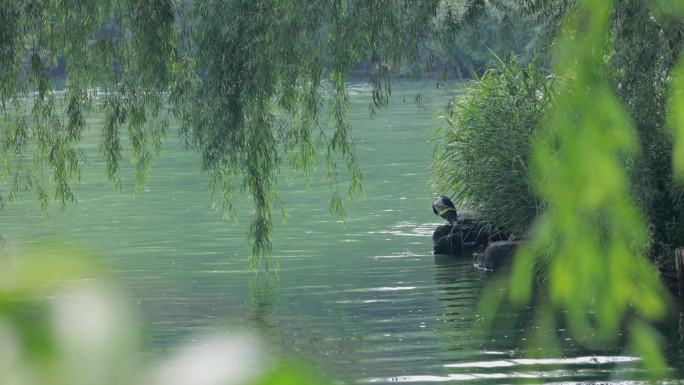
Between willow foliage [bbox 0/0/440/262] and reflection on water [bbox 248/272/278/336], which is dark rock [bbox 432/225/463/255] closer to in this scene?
reflection on water [bbox 248/272/278/336]

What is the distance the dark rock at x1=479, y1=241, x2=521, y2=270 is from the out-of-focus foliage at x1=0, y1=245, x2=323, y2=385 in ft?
55.5

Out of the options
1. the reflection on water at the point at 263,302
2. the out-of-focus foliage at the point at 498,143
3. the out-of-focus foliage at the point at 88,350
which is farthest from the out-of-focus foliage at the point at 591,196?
the out-of-focus foliage at the point at 498,143

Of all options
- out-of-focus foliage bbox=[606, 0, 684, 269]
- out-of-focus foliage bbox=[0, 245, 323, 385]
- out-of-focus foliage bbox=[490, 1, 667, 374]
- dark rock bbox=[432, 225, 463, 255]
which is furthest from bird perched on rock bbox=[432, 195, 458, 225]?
out-of-focus foliage bbox=[0, 245, 323, 385]

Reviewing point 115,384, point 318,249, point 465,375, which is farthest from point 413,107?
point 115,384

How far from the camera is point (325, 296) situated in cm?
1611

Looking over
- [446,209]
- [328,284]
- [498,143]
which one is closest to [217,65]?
[328,284]

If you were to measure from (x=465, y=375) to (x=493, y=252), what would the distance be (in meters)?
6.72

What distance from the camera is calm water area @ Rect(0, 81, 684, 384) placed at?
38.3ft

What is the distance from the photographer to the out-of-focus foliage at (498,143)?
57.2ft

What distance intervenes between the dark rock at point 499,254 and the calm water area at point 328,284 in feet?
0.83

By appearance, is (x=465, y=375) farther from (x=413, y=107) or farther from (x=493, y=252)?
(x=413, y=107)

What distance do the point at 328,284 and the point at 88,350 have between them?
1638 centimetres

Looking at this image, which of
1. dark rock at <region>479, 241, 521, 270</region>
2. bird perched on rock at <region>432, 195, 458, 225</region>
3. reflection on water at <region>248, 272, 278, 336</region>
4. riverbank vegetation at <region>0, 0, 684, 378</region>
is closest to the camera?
riverbank vegetation at <region>0, 0, 684, 378</region>

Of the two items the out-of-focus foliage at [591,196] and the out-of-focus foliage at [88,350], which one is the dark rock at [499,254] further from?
the out-of-focus foliage at [88,350]
